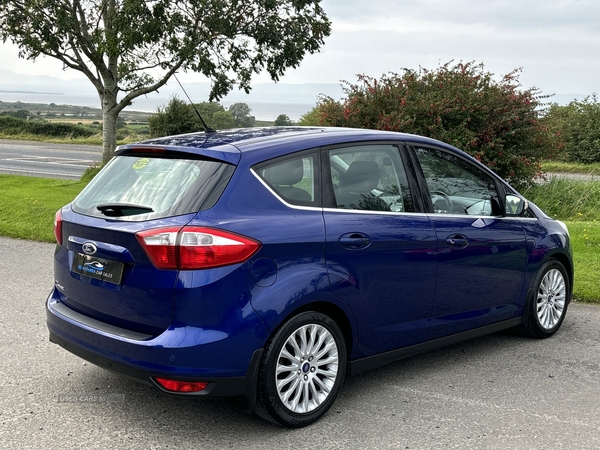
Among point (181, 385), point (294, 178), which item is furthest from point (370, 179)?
point (181, 385)

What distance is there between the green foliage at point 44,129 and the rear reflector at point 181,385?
44531mm

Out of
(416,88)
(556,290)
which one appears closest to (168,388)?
(556,290)

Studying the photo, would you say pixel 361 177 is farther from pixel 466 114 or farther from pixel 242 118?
pixel 242 118

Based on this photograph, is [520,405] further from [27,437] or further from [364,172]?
[27,437]

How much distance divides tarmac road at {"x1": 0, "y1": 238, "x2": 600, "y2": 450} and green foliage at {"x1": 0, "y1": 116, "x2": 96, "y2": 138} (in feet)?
141

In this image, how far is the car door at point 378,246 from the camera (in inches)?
161

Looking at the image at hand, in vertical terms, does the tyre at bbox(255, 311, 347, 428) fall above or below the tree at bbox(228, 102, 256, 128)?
below

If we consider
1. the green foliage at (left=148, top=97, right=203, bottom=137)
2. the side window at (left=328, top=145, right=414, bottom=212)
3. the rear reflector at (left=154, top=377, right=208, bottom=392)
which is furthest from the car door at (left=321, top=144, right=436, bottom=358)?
the green foliage at (left=148, top=97, right=203, bottom=137)

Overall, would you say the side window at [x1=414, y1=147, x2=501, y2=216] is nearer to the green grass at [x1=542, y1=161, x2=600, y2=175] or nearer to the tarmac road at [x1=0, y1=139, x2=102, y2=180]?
the tarmac road at [x1=0, y1=139, x2=102, y2=180]

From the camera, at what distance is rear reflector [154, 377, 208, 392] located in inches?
141

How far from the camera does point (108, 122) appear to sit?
715 inches

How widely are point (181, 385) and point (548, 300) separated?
3.45 m

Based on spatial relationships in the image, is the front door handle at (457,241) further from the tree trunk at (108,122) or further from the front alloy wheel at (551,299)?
the tree trunk at (108,122)

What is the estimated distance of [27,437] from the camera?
3.72m
